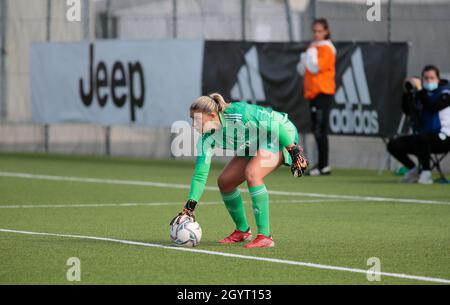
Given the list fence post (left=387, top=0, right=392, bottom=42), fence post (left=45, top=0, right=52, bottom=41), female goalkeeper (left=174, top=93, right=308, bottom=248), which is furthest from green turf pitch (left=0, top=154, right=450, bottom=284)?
fence post (left=45, top=0, right=52, bottom=41)

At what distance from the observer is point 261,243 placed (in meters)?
11.2

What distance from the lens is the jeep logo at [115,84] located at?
79.4 ft

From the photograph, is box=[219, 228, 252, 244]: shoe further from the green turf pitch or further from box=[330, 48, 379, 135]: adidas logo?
box=[330, 48, 379, 135]: adidas logo

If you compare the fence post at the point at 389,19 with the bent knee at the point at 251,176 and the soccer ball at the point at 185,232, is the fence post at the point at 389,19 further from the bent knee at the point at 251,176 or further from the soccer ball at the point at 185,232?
the soccer ball at the point at 185,232

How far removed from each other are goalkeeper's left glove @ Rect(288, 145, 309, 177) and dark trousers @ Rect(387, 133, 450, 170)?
306 inches

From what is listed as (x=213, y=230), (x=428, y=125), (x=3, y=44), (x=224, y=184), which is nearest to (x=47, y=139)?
(x=3, y=44)

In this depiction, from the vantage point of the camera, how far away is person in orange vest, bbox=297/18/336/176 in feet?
66.8

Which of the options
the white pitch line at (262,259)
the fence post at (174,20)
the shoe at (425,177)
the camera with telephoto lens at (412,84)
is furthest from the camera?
the fence post at (174,20)

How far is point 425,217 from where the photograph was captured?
46.4 ft

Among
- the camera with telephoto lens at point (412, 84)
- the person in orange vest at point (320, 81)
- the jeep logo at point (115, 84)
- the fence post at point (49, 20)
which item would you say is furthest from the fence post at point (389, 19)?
the fence post at point (49, 20)

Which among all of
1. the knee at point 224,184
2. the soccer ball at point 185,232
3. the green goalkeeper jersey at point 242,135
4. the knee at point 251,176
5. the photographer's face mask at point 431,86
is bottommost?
the soccer ball at point 185,232

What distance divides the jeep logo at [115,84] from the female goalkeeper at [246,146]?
12.8 metres

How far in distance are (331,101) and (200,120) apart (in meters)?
10.2
